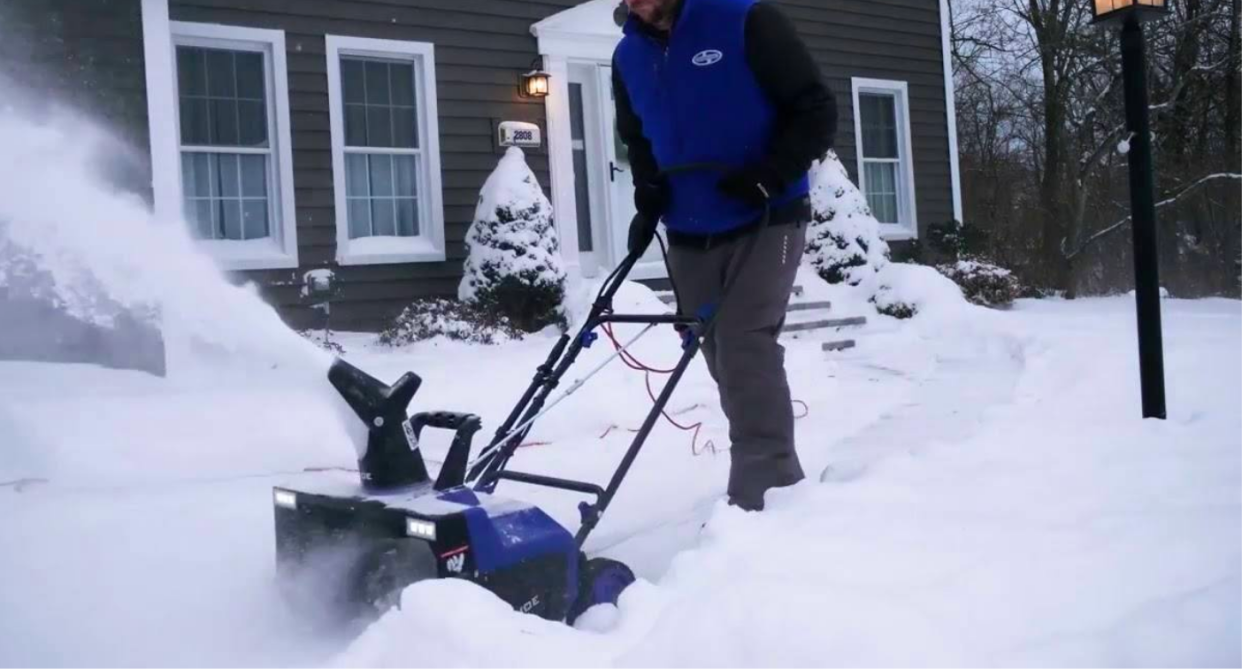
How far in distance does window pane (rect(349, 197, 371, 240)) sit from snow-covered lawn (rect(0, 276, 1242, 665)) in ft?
9.62

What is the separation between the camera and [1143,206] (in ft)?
13.8

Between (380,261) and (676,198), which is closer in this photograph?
(676,198)

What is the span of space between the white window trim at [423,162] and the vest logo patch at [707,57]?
571 centimetres

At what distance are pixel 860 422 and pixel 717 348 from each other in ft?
8.50

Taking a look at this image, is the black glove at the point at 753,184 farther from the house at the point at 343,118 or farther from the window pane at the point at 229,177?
the window pane at the point at 229,177

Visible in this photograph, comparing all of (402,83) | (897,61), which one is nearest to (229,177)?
(402,83)

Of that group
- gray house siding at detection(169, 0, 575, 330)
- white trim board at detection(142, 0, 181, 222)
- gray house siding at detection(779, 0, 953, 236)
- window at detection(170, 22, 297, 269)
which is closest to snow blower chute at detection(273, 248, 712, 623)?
white trim board at detection(142, 0, 181, 222)

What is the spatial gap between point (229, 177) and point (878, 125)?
7.58 meters

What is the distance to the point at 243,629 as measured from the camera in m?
2.66

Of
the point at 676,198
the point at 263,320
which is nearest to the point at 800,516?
the point at 676,198

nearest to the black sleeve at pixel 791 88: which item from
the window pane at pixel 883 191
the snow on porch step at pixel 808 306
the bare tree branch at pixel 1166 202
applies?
the snow on porch step at pixel 808 306

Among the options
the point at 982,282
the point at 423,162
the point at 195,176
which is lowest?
→ the point at 982,282

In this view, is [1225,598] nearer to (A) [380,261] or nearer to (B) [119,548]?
(B) [119,548]

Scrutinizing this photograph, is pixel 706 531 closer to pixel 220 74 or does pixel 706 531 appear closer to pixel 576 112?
pixel 220 74
